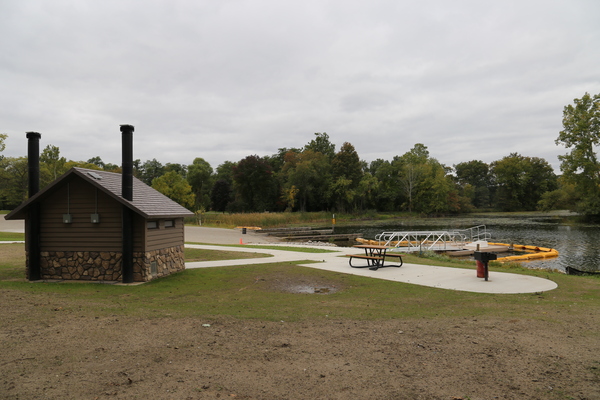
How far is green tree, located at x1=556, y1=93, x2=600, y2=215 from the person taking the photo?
45.8m

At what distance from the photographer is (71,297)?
347 inches

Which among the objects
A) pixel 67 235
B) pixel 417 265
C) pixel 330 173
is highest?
pixel 330 173

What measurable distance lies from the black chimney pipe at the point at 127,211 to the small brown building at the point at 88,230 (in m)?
0.08

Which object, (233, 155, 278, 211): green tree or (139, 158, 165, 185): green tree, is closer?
(233, 155, 278, 211): green tree

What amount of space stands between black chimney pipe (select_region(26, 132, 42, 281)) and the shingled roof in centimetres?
34

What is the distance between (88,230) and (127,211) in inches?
56.4

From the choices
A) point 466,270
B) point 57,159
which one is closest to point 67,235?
point 466,270

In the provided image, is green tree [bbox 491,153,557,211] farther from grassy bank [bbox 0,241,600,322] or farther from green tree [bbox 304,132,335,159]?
grassy bank [bbox 0,241,600,322]

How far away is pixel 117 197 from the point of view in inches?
405

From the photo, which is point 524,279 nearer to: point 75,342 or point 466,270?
point 466,270

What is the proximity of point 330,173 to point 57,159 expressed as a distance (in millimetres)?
40071

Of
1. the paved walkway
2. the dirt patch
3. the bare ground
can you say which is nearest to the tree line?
the paved walkway

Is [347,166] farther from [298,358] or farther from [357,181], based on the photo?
[298,358]

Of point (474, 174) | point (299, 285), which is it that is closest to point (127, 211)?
point (299, 285)
